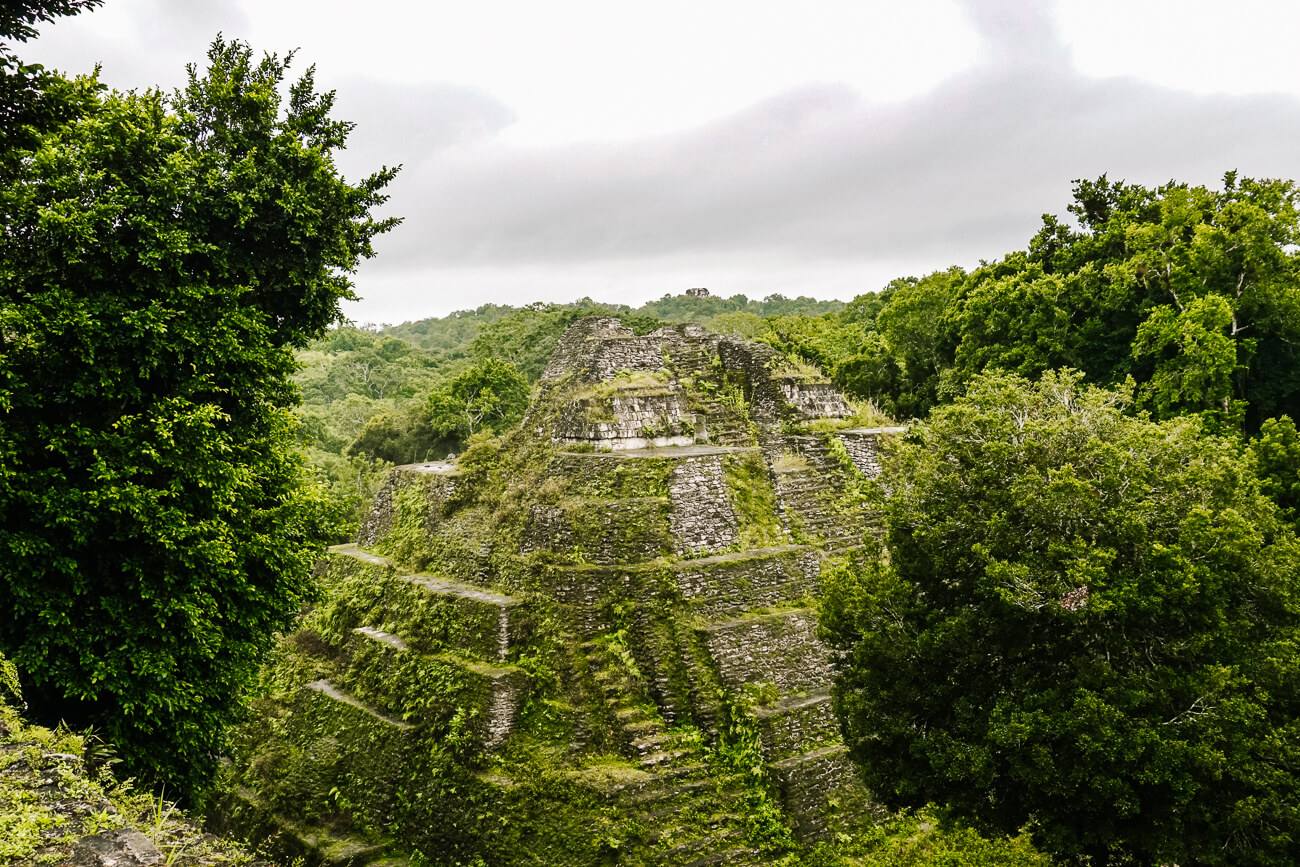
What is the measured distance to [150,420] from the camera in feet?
22.6

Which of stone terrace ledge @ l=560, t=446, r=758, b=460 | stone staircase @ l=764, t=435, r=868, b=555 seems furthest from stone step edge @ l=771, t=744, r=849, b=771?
stone terrace ledge @ l=560, t=446, r=758, b=460

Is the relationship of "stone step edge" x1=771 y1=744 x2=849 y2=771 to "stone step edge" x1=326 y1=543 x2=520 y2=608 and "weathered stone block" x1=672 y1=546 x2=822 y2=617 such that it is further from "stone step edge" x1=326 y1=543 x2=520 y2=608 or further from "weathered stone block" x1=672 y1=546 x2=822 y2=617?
"stone step edge" x1=326 y1=543 x2=520 y2=608

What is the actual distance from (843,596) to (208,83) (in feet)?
29.9

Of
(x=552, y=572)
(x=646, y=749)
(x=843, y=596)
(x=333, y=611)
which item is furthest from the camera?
(x=333, y=611)

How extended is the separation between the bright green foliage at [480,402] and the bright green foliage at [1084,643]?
62.6 ft

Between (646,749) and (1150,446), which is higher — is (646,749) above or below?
below

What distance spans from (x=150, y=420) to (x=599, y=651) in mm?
5659

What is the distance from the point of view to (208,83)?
8141 mm

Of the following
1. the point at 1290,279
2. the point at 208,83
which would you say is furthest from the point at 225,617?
the point at 1290,279

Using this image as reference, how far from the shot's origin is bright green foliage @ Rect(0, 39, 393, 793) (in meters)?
6.46

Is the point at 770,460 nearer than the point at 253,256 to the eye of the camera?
No

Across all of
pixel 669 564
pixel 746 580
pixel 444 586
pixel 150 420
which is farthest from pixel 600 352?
pixel 150 420

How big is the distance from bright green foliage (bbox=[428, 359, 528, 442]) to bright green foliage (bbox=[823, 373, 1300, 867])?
19076 millimetres

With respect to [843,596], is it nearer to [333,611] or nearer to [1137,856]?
[1137,856]
